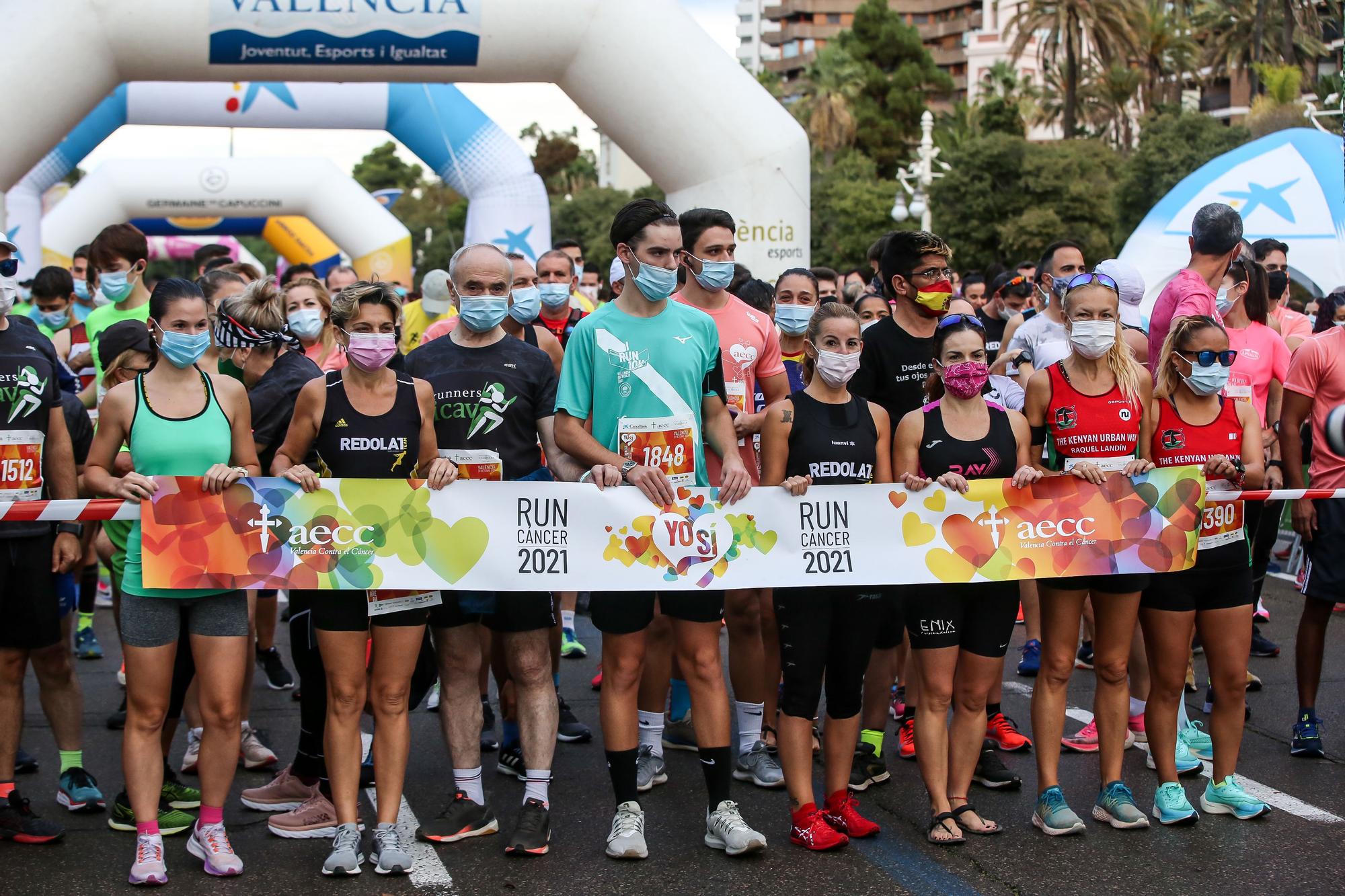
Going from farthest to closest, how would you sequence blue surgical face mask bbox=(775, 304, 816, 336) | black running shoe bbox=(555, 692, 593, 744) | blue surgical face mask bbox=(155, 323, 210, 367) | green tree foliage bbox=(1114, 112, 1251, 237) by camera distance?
green tree foliage bbox=(1114, 112, 1251, 237) < blue surgical face mask bbox=(775, 304, 816, 336) < black running shoe bbox=(555, 692, 593, 744) < blue surgical face mask bbox=(155, 323, 210, 367)

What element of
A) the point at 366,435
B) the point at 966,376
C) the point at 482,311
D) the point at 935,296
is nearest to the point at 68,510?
the point at 366,435

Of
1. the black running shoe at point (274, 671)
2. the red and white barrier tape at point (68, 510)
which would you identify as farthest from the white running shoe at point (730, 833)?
the black running shoe at point (274, 671)

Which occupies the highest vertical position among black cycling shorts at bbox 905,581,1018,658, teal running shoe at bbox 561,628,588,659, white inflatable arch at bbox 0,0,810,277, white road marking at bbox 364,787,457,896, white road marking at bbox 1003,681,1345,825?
white inflatable arch at bbox 0,0,810,277

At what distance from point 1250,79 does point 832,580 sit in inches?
2311

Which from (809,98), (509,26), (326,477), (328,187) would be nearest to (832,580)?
(326,477)

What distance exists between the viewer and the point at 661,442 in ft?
17.0

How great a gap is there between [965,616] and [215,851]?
2795mm

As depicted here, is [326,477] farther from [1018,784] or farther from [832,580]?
[1018,784]

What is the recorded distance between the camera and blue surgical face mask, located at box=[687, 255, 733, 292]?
234 inches

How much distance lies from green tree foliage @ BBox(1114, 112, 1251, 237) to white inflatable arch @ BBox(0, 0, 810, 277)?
29.3 metres

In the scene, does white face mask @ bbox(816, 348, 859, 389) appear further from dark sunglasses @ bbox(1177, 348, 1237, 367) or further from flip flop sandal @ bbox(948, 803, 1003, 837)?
flip flop sandal @ bbox(948, 803, 1003, 837)

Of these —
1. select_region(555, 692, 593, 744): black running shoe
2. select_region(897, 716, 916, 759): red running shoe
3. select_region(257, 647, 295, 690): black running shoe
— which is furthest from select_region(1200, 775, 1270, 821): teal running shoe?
select_region(257, 647, 295, 690): black running shoe

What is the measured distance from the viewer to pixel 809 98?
70188 mm

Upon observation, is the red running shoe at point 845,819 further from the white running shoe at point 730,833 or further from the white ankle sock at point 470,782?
the white ankle sock at point 470,782
